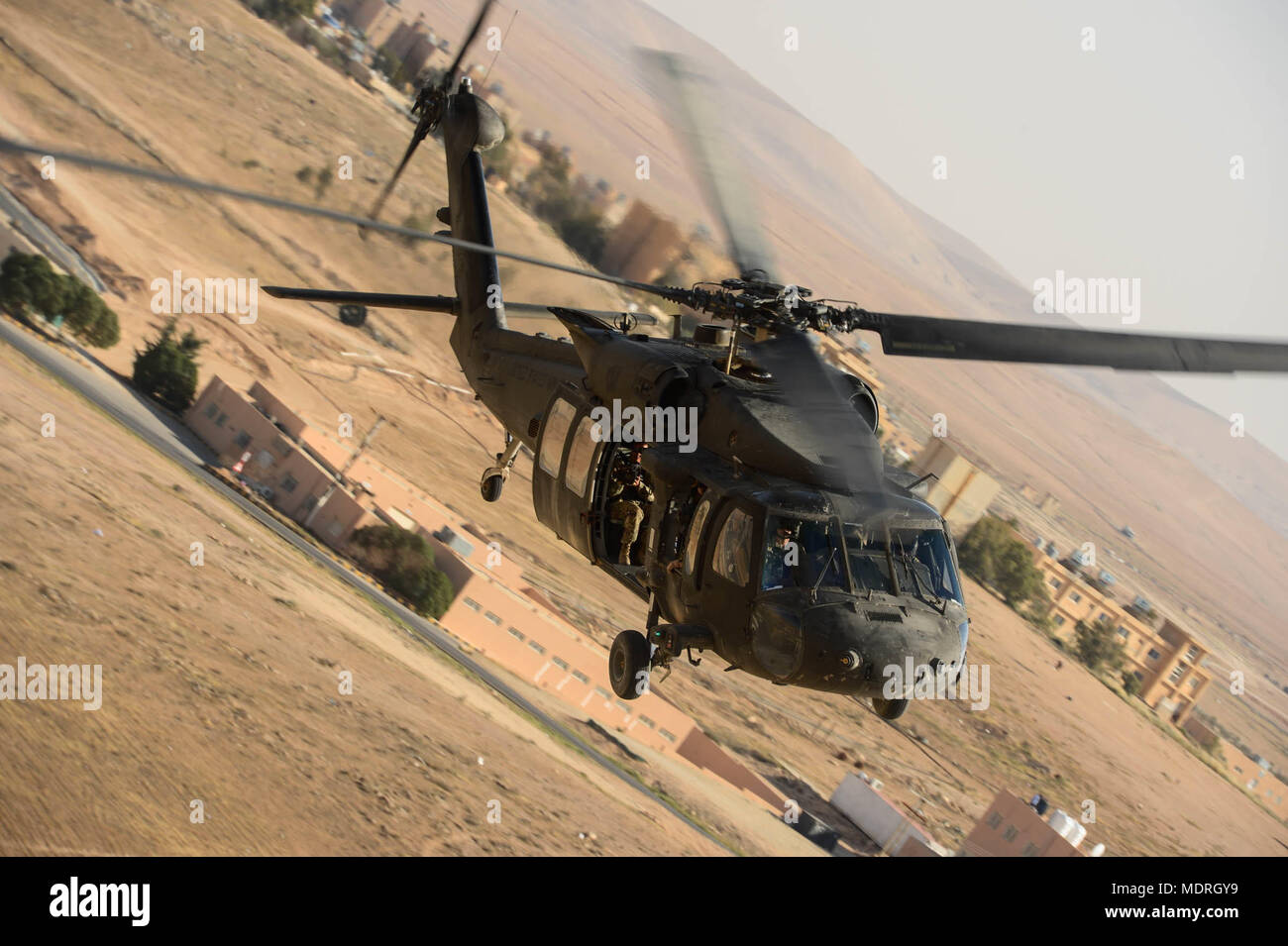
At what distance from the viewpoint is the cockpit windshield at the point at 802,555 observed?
11.7 m

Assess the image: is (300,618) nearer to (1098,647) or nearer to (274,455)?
(274,455)

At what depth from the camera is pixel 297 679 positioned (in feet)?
72.0

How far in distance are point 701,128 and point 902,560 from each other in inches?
208

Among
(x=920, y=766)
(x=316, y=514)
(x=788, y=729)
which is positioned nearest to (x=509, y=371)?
(x=316, y=514)

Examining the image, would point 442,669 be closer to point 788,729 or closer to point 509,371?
point 509,371

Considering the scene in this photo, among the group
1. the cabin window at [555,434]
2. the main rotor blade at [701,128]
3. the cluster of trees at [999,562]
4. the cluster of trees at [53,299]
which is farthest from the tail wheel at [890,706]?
the cluster of trees at [999,562]

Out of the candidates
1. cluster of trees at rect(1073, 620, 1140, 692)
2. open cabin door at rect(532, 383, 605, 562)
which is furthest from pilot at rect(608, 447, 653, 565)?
cluster of trees at rect(1073, 620, 1140, 692)

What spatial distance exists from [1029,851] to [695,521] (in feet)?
114

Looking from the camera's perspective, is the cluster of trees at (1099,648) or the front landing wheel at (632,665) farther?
the cluster of trees at (1099,648)

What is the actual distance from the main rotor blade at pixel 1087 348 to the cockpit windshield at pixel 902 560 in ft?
6.41

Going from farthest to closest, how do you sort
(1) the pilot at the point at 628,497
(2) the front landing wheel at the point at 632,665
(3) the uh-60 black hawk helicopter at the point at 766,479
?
(1) the pilot at the point at 628,497, (2) the front landing wheel at the point at 632,665, (3) the uh-60 black hawk helicopter at the point at 766,479

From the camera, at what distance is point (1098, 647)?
78.6 m

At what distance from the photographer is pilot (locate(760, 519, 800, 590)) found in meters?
11.8

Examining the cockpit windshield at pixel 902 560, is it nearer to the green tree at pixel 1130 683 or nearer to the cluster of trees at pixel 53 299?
the cluster of trees at pixel 53 299
